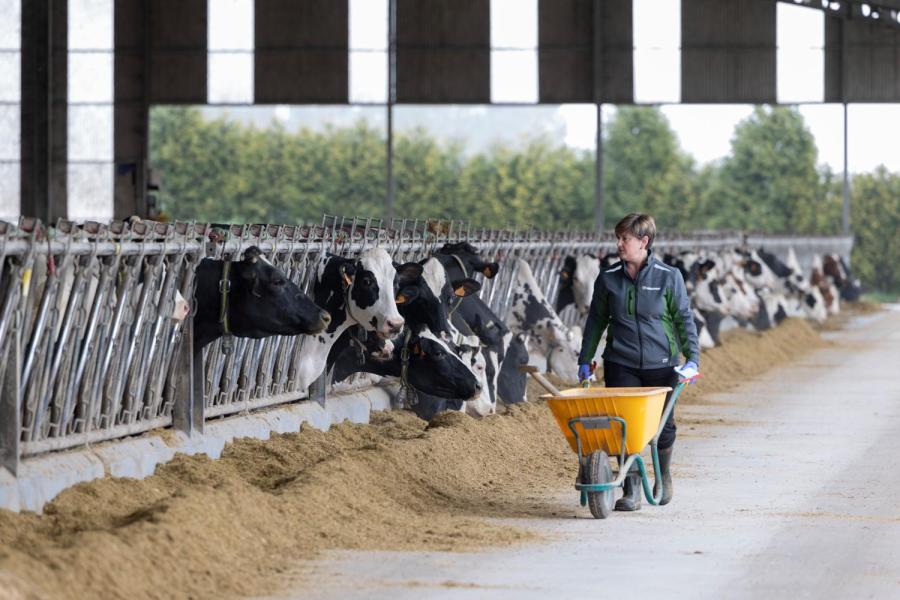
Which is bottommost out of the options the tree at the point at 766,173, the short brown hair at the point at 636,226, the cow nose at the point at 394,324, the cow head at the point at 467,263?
the cow nose at the point at 394,324

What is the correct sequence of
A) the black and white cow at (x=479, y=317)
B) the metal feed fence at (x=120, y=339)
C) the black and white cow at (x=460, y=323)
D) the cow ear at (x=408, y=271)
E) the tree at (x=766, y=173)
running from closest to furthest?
the metal feed fence at (x=120, y=339) < the cow ear at (x=408, y=271) < the black and white cow at (x=460, y=323) < the black and white cow at (x=479, y=317) < the tree at (x=766, y=173)

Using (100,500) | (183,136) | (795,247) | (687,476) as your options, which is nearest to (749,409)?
(687,476)

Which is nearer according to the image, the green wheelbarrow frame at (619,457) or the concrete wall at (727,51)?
the green wheelbarrow frame at (619,457)

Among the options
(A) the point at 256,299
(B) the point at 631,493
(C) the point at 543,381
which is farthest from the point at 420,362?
(C) the point at 543,381

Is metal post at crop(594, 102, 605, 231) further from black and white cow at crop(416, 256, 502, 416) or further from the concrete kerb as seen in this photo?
the concrete kerb

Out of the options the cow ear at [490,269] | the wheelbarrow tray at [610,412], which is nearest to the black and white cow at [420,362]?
the cow ear at [490,269]

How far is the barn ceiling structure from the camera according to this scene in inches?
1502

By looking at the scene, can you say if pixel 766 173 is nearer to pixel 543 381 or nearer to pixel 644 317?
pixel 644 317

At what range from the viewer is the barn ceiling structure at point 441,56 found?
38.2 m

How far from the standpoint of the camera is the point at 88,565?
7.10 meters

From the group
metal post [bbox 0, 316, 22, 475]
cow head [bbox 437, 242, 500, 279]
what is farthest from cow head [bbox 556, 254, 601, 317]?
metal post [bbox 0, 316, 22, 475]

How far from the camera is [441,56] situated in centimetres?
3909

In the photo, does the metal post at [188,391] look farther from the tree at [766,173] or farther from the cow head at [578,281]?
the tree at [766,173]

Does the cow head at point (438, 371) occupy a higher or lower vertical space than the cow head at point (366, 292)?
lower
